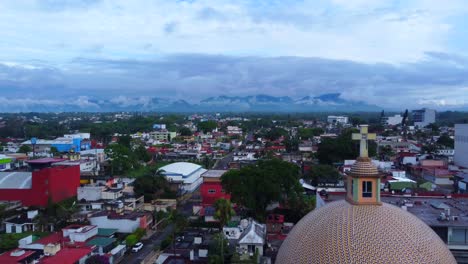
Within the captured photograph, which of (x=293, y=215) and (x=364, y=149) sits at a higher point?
(x=364, y=149)

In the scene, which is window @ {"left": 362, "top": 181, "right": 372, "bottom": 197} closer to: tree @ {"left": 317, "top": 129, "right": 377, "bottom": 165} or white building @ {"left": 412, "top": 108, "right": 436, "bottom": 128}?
tree @ {"left": 317, "top": 129, "right": 377, "bottom": 165}

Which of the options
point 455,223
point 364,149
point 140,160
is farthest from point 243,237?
point 140,160

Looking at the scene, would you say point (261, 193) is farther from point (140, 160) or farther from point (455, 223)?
point (140, 160)

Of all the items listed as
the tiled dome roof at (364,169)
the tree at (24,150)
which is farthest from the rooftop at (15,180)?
the tiled dome roof at (364,169)

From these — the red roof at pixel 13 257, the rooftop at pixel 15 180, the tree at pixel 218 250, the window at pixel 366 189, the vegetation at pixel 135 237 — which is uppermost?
the window at pixel 366 189

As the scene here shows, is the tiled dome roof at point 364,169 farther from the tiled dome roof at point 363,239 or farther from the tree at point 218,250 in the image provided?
the tree at point 218,250

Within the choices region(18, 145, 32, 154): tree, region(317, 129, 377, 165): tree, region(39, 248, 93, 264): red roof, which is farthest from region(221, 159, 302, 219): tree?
region(18, 145, 32, 154): tree
